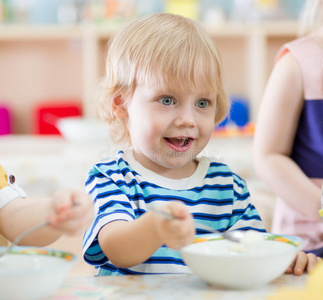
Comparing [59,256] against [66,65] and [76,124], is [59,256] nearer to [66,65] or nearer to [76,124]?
[76,124]

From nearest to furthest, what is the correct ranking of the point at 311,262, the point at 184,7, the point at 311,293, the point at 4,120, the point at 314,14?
the point at 311,293, the point at 311,262, the point at 314,14, the point at 184,7, the point at 4,120

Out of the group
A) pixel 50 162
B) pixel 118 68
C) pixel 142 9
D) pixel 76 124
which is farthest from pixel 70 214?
pixel 142 9

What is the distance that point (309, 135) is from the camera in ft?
4.03

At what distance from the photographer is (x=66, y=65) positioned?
322 cm

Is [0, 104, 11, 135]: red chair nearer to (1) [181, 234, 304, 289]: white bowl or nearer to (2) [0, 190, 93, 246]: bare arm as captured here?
(2) [0, 190, 93, 246]: bare arm

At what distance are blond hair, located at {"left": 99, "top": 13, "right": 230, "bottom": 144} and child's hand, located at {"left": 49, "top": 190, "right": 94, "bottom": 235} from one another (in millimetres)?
296

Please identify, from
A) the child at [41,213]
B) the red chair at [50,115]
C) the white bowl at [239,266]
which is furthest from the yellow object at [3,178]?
the red chair at [50,115]

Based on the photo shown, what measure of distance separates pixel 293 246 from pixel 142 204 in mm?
298

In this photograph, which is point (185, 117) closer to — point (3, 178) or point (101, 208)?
point (101, 208)

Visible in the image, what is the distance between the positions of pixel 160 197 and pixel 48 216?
9.6 inches

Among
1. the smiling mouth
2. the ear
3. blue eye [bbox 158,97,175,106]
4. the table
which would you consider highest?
blue eye [bbox 158,97,175,106]

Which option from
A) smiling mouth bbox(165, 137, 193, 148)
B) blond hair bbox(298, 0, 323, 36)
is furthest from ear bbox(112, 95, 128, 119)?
blond hair bbox(298, 0, 323, 36)

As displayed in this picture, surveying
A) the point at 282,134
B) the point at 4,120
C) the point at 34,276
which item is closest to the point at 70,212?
the point at 34,276

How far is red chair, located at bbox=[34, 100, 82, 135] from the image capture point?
3.07 metres
